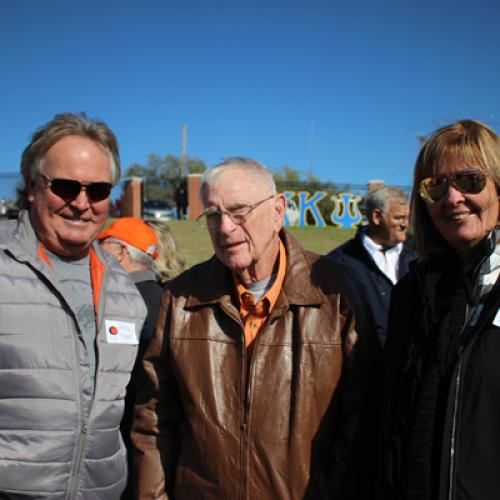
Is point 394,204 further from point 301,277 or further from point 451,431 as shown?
point 451,431

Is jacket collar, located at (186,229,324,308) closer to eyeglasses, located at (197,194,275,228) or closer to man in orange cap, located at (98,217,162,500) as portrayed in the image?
eyeglasses, located at (197,194,275,228)

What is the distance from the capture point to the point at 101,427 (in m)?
2.26

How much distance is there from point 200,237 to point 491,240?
15125 millimetres

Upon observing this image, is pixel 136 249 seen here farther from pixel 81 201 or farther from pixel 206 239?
pixel 206 239

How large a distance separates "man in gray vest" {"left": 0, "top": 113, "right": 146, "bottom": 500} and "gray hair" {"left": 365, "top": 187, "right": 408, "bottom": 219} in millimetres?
3487

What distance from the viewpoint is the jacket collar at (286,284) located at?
2.30 m

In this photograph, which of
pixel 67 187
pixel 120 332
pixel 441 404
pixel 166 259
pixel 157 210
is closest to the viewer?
pixel 441 404

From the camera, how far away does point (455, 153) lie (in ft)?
6.55

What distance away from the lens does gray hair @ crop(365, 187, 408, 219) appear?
17.8ft

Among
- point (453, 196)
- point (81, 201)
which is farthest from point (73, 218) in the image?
point (453, 196)

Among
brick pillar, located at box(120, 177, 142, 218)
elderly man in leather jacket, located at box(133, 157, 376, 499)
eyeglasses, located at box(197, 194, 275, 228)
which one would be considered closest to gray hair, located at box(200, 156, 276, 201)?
elderly man in leather jacket, located at box(133, 157, 376, 499)

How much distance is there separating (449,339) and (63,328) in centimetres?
153

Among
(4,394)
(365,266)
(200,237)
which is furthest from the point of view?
(200,237)

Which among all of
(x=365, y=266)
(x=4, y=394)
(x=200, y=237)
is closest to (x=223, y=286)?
(x=4, y=394)
